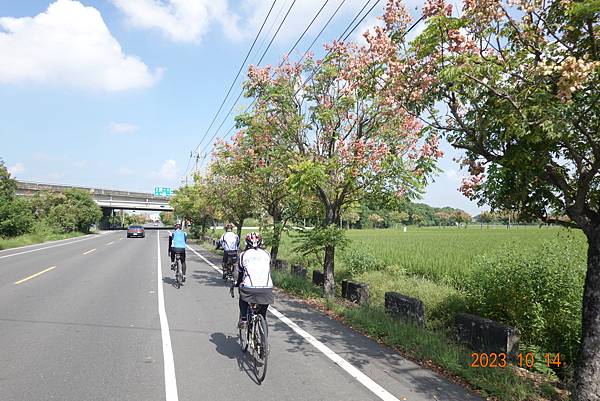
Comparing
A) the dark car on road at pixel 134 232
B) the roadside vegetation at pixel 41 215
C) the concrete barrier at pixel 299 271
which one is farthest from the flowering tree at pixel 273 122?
the dark car on road at pixel 134 232

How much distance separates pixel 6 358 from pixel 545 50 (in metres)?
8.02

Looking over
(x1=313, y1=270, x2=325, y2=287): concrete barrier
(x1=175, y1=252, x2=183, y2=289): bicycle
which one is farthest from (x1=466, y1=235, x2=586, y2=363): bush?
(x1=175, y1=252, x2=183, y2=289): bicycle

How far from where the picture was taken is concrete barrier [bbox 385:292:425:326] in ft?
23.6

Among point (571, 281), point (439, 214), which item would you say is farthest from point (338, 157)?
point (439, 214)

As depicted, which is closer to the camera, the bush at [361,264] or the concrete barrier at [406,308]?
the concrete barrier at [406,308]

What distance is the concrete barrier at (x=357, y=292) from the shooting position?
9.65 metres

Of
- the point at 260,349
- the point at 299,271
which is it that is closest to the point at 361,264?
the point at 299,271

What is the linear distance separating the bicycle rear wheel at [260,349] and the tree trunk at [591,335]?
357 cm

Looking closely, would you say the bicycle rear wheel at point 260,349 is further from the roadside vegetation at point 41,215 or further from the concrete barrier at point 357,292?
the roadside vegetation at point 41,215

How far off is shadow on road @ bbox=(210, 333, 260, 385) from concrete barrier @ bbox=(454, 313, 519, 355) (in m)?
3.44

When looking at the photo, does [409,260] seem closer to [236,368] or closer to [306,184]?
[306,184]

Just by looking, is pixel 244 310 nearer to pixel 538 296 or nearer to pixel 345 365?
pixel 345 365

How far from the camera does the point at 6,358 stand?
5367 mm

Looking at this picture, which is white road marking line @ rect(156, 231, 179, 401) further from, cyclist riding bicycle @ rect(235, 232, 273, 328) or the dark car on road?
the dark car on road
